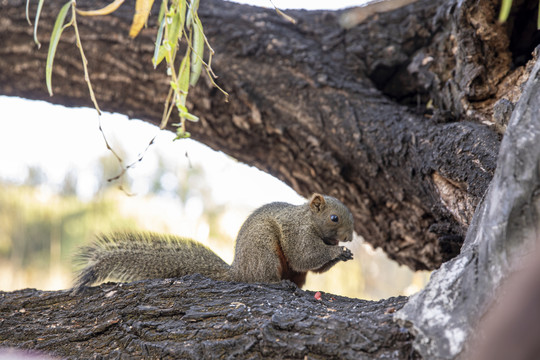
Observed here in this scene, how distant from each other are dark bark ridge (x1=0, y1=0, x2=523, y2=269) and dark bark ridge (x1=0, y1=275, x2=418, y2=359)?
100 cm

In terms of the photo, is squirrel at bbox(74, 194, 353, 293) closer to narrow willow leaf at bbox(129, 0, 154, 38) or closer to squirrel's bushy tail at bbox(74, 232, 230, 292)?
squirrel's bushy tail at bbox(74, 232, 230, 292)

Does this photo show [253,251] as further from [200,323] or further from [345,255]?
[200,323]

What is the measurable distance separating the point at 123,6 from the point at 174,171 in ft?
21.6

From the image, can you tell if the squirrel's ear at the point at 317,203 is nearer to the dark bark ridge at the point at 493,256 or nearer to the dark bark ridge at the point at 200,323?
the dark bark ridge at the point at 200,323

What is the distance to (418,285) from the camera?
7.44 metres

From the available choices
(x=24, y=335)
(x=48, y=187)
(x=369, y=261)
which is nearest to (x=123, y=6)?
(x=24, y=335)

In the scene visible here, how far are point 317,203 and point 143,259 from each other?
3.65 ft

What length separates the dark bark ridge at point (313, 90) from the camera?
2.63m

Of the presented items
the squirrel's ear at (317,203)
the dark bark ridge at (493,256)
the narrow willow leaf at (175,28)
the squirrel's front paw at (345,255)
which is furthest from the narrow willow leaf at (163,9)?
the squirrel's front paw at (345,255)

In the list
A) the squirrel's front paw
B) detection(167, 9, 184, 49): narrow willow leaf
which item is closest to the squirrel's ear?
the squirrel's front paw

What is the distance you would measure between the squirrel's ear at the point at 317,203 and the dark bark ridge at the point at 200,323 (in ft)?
2.96

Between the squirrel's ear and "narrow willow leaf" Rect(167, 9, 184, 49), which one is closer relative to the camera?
"narrow willow leaf" Rect(167, 9, 184, 49)

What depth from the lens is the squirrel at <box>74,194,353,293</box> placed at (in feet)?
7.08

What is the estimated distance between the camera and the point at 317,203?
2.86 meters
